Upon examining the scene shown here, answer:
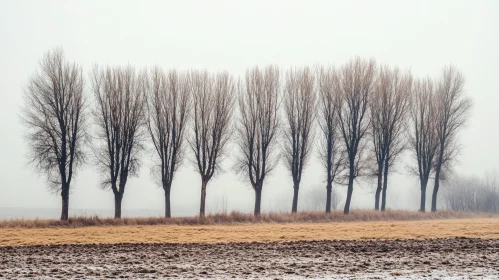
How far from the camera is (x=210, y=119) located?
47.1 m

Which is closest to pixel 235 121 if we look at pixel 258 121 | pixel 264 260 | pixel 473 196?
pixel 258 121

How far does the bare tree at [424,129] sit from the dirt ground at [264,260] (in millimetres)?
30432

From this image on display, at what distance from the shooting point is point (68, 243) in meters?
26.9

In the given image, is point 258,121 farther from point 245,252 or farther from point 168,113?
point 245,252

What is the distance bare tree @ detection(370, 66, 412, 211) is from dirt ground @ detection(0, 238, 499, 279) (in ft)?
83.3

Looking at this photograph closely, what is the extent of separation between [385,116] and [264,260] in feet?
116

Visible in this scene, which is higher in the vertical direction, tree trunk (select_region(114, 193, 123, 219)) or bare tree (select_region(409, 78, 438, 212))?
bare tree (select_region(409, 78, 438, 212))

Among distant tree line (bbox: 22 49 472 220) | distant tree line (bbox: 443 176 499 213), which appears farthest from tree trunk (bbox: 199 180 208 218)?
distant tree line (bbox: 443 176 499 213)

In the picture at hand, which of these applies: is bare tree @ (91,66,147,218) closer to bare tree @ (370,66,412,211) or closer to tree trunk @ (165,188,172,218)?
tree trunk @ (165,188,172,218)

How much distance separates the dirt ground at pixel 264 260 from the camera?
55.6ft

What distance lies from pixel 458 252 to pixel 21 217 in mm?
29259

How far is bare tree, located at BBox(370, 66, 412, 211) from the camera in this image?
52.3m

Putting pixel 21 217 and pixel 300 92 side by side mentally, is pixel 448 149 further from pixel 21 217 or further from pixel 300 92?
pixel 21 217

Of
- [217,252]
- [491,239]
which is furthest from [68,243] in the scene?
[491,239]
